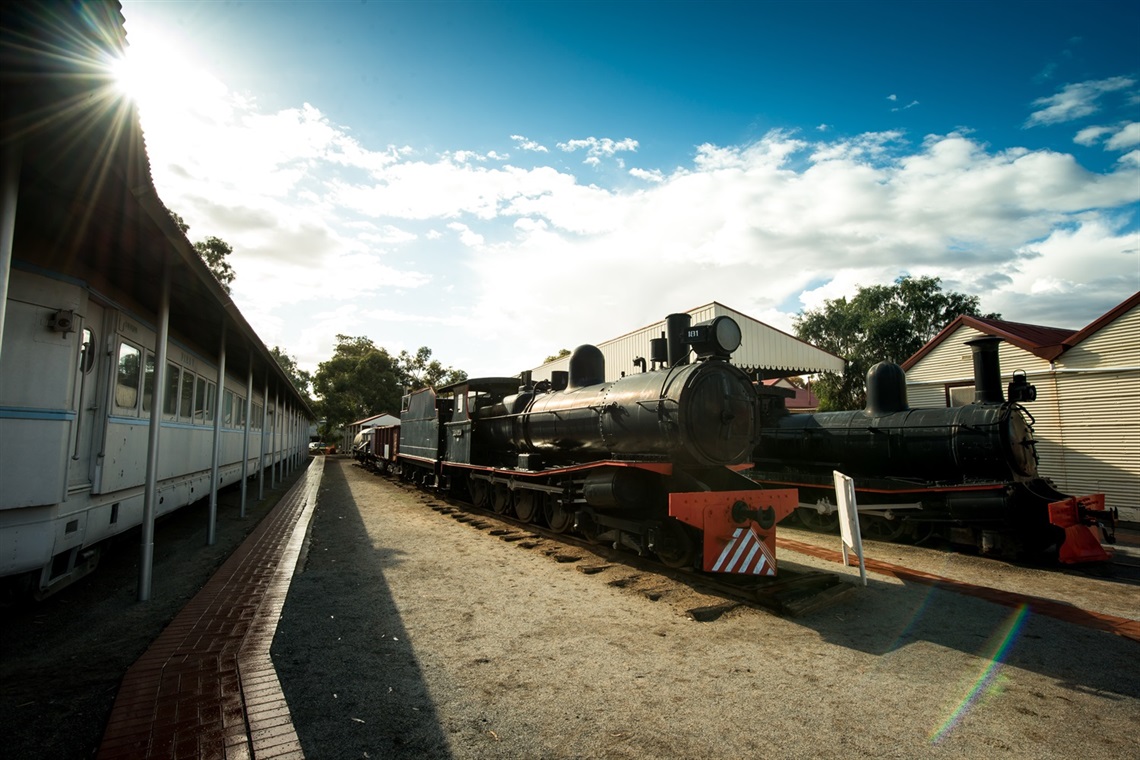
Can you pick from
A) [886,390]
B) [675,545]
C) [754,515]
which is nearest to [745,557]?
[754,515]

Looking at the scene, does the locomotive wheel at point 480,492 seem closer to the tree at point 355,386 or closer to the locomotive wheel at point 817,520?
the locomotive wheel at point 817,520

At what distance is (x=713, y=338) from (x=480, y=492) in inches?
282

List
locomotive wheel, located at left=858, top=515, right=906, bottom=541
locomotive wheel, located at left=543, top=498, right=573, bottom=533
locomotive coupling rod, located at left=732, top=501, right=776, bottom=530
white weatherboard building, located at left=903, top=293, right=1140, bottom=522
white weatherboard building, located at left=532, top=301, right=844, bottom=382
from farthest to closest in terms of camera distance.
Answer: white weatherboard building, located at left=532, top=301, right=844, bottom=382, white weatherboard building, located at left=903, top=293, right=1140, bottom=522, locomotive wheel, located at left=858, top=515, right=906, bottom=541, locomotive wheel, located at left=543, top=498, right=573, bottom=533, locomotive coupling rod, located at left=732, top=501, right=776, bottom=530

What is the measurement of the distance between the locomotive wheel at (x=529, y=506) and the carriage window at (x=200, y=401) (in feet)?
19.4

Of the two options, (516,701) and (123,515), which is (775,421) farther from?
(123,515)

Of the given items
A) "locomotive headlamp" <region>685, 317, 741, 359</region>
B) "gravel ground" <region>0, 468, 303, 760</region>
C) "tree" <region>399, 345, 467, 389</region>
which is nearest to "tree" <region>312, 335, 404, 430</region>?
"tree" <region>399, 345, 467, 389</region>

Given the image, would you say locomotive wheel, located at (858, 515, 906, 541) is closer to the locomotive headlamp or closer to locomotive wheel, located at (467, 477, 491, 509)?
the locomotive headlamp

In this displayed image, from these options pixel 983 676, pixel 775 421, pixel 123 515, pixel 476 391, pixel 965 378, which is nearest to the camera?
pixel 983 676

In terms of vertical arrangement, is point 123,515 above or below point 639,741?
above

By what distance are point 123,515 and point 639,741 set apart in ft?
20.8

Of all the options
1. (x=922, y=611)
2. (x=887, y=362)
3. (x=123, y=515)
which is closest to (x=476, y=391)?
(x=123, y=515)

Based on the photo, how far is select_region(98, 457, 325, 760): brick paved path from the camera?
3.01m

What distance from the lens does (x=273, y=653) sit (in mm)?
4352

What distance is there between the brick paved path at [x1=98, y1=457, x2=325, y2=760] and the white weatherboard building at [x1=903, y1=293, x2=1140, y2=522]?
16.4 meters
